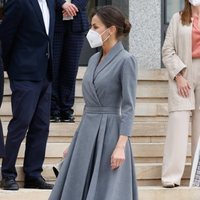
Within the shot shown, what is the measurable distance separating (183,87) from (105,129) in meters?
1.84

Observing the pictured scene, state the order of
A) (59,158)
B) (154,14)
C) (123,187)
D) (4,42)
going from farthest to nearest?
(154,14) → (59,158) → (4,42) → (123,187)

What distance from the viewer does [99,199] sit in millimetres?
5254

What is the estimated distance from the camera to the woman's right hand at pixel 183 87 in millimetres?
7004

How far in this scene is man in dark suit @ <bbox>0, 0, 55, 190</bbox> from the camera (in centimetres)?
667

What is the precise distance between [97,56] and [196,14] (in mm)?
1882

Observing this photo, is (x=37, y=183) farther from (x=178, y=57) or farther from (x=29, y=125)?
(x=178, y=57)

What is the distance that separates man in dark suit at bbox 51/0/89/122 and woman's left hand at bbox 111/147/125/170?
2945mm

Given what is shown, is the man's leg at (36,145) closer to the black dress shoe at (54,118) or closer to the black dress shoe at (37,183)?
the black dress shoe at (37,183)

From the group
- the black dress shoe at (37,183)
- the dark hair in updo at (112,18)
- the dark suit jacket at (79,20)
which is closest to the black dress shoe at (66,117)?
the dark suit jacket at (79,20)

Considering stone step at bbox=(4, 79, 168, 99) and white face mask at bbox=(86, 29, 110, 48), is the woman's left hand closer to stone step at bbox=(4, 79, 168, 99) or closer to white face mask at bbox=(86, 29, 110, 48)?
white face mask at bbox=(86, 29, 110, 48)

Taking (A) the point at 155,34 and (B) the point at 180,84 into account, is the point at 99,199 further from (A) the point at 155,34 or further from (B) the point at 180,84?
(A) the point at 155,34

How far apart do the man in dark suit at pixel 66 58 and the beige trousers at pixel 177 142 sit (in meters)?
1.40

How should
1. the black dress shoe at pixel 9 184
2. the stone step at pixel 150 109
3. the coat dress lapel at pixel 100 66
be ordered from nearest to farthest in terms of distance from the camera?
1. the coat dress lapel at pixel 100 66
2. the black dress shoe at pixel 9 184
3. the stone step at pixel 150 109

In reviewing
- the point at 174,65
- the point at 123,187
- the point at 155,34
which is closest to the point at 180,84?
the point at 174,65
